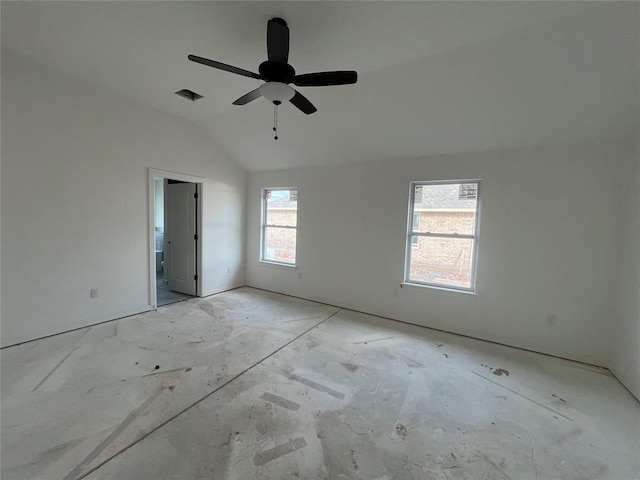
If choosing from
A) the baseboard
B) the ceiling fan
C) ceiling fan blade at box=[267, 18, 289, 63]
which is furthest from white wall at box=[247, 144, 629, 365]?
the baseboard

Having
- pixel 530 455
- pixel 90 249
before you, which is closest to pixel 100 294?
pixel 90 249

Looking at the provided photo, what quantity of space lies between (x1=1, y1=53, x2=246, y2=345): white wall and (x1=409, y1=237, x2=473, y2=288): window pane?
395 centimetres

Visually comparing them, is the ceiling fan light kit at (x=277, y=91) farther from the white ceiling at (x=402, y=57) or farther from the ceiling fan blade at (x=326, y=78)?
the white ceiling at (x=402, y=57)

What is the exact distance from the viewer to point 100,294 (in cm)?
334

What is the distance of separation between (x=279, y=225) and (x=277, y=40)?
361cm

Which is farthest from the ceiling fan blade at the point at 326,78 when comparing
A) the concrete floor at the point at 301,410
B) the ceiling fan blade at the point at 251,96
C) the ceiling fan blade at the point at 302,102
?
the concrete floor at the point at 301,410

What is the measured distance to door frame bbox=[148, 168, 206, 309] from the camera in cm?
377

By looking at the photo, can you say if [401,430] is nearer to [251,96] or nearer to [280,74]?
[280,74]

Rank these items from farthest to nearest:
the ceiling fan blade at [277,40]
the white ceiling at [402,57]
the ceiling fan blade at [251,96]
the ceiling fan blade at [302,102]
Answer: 1. the ceiling fan blade at [302,102]
2. the ceiling fan blade at [251,96]
3. the white ceiling at [402,57]
4. the ceiling fan blade at [277,40]

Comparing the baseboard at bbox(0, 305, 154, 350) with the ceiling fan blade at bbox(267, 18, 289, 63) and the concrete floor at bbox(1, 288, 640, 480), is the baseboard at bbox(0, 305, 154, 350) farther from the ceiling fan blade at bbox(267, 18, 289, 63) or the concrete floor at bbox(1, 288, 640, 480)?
Answer: the ceiling fan blade at bbox(267, 18, 289, 63)

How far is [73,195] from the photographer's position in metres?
3.04

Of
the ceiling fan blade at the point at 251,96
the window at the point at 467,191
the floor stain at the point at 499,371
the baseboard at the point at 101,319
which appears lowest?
the floor stain at the point at 499,371

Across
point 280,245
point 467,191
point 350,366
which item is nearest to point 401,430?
point 350,366

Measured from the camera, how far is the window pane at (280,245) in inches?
198
